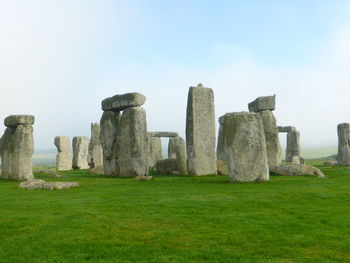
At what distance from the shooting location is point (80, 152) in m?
32.5

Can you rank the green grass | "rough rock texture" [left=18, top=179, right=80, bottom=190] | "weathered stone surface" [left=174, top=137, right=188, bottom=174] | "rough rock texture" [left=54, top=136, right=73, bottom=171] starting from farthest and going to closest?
"rough rock texture" [left=54, top=136, right=73, bottom=171] < "weathered stone surface" [left=174, top=137, right=188, bottom=174] < "rough rock texture" [left=18, top=179, right=80, bottom=190] < the green grass

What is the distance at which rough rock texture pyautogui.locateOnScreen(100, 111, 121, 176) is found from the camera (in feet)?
64.8

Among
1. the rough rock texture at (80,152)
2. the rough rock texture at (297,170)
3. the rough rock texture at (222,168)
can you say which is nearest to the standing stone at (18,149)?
the rough rock texture at (222,168)

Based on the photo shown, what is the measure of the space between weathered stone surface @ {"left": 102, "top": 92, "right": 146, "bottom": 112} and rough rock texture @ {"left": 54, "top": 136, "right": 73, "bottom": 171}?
40.9 feet

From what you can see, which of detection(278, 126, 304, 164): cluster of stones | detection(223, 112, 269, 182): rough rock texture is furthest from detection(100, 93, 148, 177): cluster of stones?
detection(278, 126, 304, 164): cluster of stones

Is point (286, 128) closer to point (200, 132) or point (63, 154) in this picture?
point (63, 154)

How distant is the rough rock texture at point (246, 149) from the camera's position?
13.3m

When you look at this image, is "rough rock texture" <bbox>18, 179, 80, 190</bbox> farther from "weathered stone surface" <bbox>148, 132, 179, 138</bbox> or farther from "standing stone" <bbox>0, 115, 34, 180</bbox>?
"weathered stone surface" <bbox>148, 132, 179, 138</bbox>

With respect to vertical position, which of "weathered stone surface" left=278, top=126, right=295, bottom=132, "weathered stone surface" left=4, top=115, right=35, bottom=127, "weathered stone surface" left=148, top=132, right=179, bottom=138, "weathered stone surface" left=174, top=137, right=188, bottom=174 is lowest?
"weathered stone surface" left=174, top=137, right=188, bottom=174

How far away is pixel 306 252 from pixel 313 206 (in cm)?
343

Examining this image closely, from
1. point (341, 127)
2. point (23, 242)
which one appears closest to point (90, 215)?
point (23, 242)

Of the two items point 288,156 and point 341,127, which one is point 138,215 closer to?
point 341,127

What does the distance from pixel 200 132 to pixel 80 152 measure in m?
16.9

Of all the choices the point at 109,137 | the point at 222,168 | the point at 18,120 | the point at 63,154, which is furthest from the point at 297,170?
the point at 63,154
